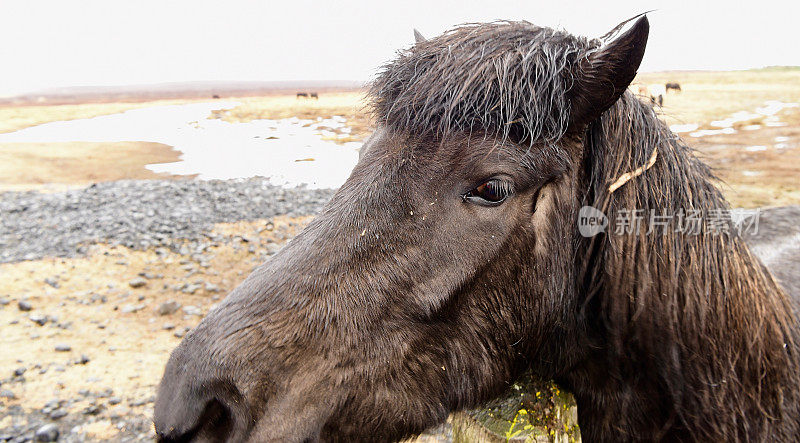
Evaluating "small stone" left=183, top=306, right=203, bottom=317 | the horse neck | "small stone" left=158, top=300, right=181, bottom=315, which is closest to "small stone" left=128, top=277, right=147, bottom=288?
"small stone" left=158, top=300, right=181, bottom=315

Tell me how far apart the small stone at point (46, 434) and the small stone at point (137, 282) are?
3.15 metres

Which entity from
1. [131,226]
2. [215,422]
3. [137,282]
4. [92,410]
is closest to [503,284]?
[215,422]

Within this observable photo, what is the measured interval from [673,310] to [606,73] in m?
0.88

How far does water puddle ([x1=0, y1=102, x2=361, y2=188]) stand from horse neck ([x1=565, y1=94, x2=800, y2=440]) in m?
10.4

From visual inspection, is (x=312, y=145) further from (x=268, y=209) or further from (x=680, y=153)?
(x=680, y=153)

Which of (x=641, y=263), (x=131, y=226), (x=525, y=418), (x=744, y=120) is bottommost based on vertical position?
(x=131, y=226)

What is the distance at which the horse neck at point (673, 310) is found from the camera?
164 cm

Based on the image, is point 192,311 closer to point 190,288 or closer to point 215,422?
point 190,288

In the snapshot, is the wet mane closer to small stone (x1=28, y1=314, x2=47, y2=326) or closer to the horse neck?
the horse neck

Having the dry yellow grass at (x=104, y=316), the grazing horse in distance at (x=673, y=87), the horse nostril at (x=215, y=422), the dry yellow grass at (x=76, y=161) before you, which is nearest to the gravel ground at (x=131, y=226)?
the dry yellow grass at (x=104, y=316)

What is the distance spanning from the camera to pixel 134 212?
31.3 feet

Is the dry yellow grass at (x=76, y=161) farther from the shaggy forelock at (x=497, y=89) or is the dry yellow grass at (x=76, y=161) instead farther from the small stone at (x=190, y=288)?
the shaggy forelock at (x=497, y=89)

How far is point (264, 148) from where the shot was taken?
20.0 m

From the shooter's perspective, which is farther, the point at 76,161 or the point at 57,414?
the point at 76,161
